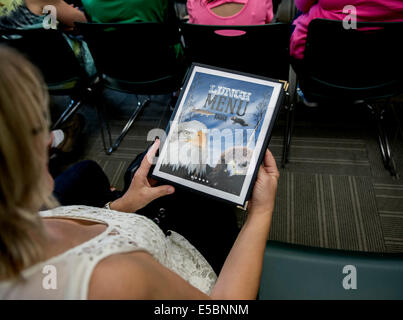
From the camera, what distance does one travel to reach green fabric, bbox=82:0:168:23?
1.49 meters

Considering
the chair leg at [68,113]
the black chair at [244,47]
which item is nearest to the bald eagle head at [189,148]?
the black chair at [244,47]

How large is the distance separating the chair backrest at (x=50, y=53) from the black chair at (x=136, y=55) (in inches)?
5.2

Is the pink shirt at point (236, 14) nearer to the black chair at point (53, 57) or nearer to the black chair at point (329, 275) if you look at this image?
the black chair at point (53, 57)

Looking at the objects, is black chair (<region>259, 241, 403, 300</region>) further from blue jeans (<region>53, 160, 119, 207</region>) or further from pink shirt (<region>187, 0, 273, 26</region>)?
pink shirt (<region>187, 0, 273, 26</region>)

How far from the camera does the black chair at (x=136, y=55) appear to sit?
4.35 feet

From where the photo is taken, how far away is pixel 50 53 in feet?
4.99

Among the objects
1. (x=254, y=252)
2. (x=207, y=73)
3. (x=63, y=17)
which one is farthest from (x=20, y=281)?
(x=63, y=17)

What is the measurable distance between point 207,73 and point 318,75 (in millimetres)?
723

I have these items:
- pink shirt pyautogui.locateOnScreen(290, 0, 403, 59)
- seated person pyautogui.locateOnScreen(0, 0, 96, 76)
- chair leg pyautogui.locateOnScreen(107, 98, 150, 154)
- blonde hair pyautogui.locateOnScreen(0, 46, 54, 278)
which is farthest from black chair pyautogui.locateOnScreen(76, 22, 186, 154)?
blonde hair pyautogui.locateOnScreen(0, 46, 54, 278)

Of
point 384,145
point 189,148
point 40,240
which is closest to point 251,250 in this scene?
point 189,148

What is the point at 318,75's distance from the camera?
1.36 m

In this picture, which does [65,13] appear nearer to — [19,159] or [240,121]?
[240,121]

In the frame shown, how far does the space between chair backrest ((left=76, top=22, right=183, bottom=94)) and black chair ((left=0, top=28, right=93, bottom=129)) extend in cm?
13

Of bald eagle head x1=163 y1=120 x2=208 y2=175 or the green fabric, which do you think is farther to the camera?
the green fabric
